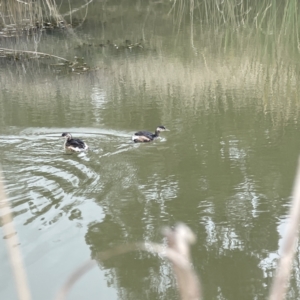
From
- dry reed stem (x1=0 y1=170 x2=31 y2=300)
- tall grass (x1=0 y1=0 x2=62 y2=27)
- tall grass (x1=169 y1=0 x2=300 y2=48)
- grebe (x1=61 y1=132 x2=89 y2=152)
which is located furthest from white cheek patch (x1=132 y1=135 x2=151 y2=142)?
dry reed stem (x1=0 y1=170 x2=31 y2=300)

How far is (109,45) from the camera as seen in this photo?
13680 millimetres

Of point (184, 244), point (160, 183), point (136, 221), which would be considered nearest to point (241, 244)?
point (136, 221)

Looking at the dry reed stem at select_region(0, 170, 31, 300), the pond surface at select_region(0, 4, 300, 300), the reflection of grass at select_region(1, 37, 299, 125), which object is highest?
the dry reed stem at select_region(0, 170, 31, 300)

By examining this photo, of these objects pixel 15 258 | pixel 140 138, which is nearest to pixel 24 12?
pixel 140 138

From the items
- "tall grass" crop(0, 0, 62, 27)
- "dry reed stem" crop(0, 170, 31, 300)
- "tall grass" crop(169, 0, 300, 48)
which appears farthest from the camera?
"tall grass" crop(0, 0, 62, 27)

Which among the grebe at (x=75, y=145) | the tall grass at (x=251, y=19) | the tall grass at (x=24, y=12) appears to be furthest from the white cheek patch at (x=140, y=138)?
the tall grass at (x=24, y=12)

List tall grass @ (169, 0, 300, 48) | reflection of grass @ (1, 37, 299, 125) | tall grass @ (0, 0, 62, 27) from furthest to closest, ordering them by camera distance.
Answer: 1. tall grass @ (0, 0, 62, 27)
2. tall grass @ (169, 0, 300, 48)
3. reflection of grass @ (1, 37, 299, 125)

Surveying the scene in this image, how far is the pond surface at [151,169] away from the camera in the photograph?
13.0 ft

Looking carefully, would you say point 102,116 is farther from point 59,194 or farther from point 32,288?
point 32,288

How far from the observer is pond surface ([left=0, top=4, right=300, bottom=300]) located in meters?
3.96

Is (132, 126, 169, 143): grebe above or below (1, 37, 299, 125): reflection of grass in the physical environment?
above

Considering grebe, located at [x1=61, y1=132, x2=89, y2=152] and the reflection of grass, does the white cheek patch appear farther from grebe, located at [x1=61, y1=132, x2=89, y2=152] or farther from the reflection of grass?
the reflection of grass

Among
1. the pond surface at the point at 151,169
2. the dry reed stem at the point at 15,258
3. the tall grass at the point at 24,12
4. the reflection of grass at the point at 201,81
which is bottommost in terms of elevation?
the reflection of grass at the point at 201,81

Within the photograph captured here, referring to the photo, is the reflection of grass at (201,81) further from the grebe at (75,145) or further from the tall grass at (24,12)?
the grebe at (75,145)
